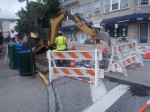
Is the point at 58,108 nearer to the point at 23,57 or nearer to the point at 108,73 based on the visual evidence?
the point at 108,73

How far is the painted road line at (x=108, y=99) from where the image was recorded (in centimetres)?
477

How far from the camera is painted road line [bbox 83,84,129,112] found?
4.77 m

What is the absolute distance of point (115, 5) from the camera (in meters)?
26.9

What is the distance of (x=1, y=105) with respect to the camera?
17.7 ft

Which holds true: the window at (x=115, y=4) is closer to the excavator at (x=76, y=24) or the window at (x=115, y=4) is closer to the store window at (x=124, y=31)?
the store window at (x=124, y=31)

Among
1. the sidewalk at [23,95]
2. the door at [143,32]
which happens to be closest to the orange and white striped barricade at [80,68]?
the sidewalk at [23,95]

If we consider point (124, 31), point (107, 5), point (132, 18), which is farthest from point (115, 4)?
point (132, 18)

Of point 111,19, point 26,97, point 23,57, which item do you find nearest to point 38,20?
point 23,57

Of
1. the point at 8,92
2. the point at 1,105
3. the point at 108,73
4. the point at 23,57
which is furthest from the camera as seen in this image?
the point at 23,57

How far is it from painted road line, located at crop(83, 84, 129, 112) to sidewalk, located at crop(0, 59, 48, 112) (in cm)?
121

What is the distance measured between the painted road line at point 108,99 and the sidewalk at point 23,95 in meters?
1.21

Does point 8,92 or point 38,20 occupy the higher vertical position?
point 38,20

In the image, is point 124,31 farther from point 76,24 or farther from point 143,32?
point 76,24

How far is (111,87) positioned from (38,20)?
1082 centimetres
